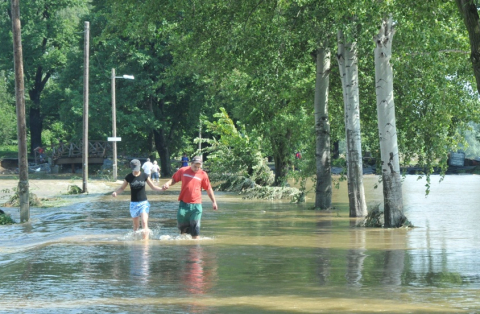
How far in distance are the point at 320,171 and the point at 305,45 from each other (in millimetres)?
4371

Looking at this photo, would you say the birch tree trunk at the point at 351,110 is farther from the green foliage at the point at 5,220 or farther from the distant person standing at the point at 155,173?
the distant person standing at the point at 155,173

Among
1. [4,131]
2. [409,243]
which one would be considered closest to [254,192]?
[409,243]

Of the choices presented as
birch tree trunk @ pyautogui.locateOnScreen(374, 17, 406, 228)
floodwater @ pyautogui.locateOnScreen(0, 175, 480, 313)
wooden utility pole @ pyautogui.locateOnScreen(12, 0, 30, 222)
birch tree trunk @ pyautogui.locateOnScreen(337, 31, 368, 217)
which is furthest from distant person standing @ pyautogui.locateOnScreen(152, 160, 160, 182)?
birch tree trunk @ pyautogui.locateOnScreen(374, 17, 406, 228)

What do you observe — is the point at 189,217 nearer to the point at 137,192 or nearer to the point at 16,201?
the point at 137,192

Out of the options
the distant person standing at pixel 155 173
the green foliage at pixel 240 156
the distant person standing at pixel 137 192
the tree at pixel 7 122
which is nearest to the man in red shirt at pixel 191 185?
the distant person standing at pixel 137 192

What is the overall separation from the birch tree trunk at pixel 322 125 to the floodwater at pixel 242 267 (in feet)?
11.2

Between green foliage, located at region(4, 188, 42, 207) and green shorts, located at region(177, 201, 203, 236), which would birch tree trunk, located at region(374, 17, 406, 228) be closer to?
green shorts, located at region(177, 201, 203, 236)

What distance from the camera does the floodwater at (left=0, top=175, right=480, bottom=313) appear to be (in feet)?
31.9

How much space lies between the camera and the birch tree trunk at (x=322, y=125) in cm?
2589

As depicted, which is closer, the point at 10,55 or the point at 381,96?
the point at 381,96

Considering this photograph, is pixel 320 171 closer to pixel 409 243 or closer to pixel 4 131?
pixel 409 243

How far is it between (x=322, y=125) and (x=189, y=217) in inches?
409

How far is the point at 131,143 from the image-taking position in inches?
2581

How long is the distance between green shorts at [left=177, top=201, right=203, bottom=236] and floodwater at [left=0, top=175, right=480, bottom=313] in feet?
1.17
